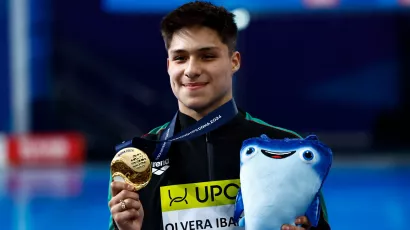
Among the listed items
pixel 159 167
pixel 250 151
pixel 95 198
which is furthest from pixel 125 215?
pixel 95 198

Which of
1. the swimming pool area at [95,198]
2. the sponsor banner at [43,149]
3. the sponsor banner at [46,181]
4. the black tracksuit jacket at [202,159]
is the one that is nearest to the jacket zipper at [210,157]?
the black tracksuit jacket at [202,159]

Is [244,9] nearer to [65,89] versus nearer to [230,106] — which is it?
[65,89]

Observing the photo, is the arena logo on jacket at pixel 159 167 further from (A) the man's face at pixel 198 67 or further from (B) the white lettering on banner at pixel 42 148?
(B) the white lettering on banner at pixel 42 148

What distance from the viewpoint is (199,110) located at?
1.93 m

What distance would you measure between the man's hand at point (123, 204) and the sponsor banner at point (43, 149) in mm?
9981

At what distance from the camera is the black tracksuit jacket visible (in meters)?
1.92

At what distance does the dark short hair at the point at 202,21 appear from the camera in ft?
6.19

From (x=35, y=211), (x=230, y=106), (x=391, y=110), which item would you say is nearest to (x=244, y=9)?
(x=35, y=211)

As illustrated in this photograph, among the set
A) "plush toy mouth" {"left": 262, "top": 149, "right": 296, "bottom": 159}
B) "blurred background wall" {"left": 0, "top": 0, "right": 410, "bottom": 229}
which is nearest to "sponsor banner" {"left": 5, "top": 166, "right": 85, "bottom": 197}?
"blurred background wall" {"left": 0, "top": 0, "right": 410, "bottom": 229}

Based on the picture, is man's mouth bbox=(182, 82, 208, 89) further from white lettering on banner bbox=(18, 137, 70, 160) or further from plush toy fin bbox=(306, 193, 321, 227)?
white lettering on banner bbox=(18, 137, 70, 160)

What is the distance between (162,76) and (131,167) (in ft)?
37.5

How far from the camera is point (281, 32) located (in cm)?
1321

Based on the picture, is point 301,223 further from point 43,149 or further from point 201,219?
point 43,149

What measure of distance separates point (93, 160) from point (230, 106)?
1064cm
